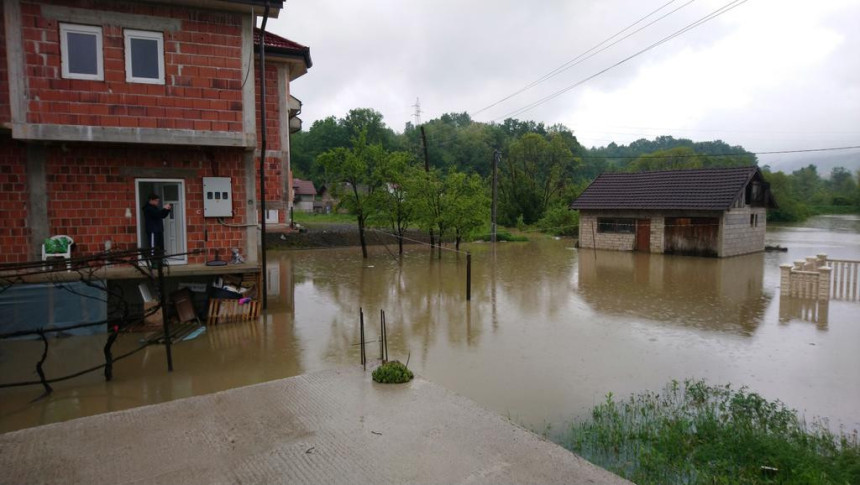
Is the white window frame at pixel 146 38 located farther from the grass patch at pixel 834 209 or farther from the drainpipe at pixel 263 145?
the grass patch at pixel 834 209

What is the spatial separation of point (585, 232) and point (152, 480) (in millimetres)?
27465

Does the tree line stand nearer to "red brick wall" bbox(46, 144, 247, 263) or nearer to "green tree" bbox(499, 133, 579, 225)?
"green tree" bbox(499, 133, 579, 225)

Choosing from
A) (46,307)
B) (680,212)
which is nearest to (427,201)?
(680,212)

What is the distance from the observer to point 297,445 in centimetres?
508

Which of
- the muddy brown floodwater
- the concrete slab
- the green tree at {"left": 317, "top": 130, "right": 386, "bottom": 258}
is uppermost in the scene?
the green tree at {"left": 317, "top": 130, "right": 386, "bottom": 258}

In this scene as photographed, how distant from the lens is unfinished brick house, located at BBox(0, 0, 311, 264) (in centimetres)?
971

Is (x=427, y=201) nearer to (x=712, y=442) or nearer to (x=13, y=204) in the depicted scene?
(x=13, y=204)

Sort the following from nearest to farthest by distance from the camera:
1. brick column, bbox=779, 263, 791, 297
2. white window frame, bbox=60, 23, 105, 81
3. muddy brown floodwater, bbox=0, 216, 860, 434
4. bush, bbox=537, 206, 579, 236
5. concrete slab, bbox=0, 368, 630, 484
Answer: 1. concrete slab, bbox=0, 368, 630, 484
2. muddy brown floodwater, bbox=0, 216, 860, 434
3. white window frame, bbox=60, 23, 105, 81
4. brick column, bbox=779, 263, 791, 297
5. bush, bbox=537, 206, 579, 236

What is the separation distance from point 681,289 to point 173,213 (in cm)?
1425

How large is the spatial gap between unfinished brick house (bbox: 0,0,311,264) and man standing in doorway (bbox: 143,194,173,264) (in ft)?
1.78

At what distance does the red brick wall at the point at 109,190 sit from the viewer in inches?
415

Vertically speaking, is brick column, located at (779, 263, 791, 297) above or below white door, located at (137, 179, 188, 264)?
below

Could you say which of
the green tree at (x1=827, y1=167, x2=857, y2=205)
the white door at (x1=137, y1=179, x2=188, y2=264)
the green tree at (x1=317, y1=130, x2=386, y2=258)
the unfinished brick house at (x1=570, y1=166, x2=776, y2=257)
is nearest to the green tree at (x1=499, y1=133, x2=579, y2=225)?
the unfinished brick house at (x1=570, y1=166, x2=776, y2=257)

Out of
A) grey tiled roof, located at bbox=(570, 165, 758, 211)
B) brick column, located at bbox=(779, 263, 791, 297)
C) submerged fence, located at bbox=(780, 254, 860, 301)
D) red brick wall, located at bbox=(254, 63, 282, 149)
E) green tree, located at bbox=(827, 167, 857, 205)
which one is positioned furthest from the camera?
green tree, located at bbox=(827, 167, 857, 205)
